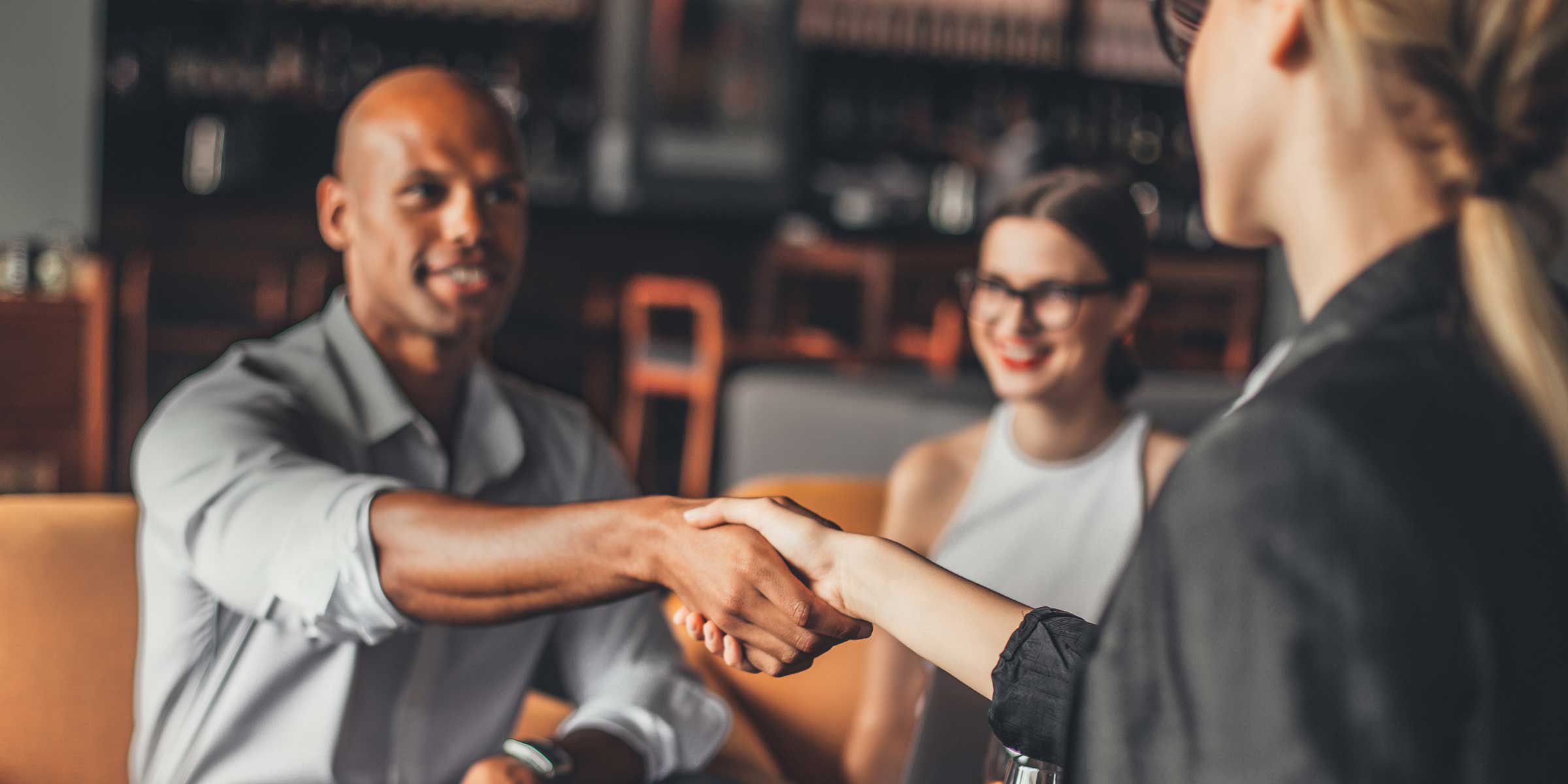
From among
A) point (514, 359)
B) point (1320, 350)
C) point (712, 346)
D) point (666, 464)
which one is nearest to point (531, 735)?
point (1320, 350)

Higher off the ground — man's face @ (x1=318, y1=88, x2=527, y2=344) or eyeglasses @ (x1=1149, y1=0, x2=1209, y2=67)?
eyeglasses @ (x1=1149, y1=0, x2=1209, y2=67)

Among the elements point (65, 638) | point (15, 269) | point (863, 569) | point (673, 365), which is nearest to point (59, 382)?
point (15, 269)

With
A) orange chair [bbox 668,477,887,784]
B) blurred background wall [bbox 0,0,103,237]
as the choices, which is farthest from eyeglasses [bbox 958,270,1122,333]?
blurred background wall [bbox 0,0,103,237]

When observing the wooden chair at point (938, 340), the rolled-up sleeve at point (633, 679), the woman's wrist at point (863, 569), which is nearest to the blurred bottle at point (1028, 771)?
the woman's wrist at point (863, 569)

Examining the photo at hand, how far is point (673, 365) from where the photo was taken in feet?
15.6

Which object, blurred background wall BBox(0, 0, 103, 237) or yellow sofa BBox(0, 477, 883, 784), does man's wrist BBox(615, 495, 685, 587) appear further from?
blurred background wall BBox(0, 0, 103, 237)

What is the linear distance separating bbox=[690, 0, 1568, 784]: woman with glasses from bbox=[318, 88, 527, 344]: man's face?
0.82 m

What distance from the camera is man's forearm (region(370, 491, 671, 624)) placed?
3.49 ft

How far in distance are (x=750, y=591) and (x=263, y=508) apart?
1.40 feet

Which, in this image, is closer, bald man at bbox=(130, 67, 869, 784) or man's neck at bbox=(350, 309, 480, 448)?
bald man at bbox=(130, 67, 869, 784)

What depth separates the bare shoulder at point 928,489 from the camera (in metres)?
1.70

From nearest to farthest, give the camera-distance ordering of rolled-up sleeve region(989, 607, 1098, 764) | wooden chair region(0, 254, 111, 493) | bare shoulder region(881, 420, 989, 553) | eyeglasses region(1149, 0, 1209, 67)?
eyeglasses region(1149, 0, 1209, 67) < rolled-up sleeve region(989, 607, 1098, 764) < bare shoulder region(881, 420, 989, 553) < wooden chair region(0, 254, 111, 493)

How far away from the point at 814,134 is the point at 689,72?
72 centimetres

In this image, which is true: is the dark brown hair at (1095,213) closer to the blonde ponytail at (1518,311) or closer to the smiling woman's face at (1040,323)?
the smiling woman's face at (1040,323)
